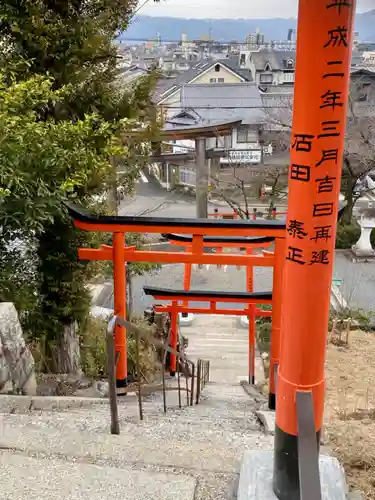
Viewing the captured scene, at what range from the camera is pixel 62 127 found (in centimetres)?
421

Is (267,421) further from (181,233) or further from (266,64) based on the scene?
(266,64)

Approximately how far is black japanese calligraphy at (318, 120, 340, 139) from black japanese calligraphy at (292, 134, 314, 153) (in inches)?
1.7

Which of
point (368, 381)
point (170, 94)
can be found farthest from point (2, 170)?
point (170, 94)

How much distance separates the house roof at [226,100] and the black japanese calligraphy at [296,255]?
69.1 feet

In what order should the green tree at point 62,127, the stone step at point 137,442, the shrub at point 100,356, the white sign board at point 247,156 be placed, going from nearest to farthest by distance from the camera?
the stone step at point 137,442
the green tree at point 62,127
the shrub at point 100,356
the white sign board at point 247,156

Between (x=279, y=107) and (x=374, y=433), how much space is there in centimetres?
1591

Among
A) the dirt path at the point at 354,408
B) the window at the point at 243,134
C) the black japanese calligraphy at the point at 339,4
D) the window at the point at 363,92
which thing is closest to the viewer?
the black japanese calligraphy at the point at 339,4

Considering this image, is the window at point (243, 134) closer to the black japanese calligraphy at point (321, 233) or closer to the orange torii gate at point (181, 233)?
the orange torii gate at point (181, 233)

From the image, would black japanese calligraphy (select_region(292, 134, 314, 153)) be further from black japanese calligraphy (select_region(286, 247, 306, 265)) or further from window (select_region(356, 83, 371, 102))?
window (select_region(356, 83, 371, 102))

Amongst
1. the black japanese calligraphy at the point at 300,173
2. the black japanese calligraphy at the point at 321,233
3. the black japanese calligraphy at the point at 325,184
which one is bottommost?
the black japanese calligraphy at the point at 321,233

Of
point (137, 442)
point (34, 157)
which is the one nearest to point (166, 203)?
point (34, 157)

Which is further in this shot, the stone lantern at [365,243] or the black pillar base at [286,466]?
the stone lantern at [365,243]

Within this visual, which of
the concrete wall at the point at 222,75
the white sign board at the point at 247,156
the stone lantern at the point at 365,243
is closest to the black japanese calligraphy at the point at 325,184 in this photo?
the stone lantern at the point at 365,243

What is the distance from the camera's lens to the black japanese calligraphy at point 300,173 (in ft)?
6.68
